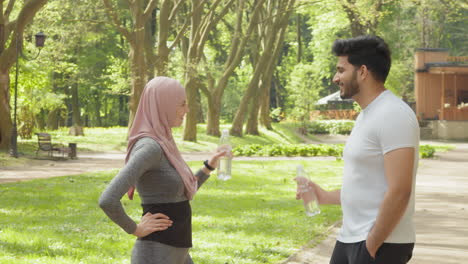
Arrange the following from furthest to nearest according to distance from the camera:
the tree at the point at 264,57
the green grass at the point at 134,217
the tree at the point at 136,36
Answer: the tree at the point at 264,57 < the tree at the point at 136,36 < the green grass at the point at 134,217

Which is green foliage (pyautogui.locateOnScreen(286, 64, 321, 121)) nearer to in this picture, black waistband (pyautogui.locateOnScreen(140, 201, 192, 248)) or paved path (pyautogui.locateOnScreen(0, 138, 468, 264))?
paved path (pyautogui.locateOnScreen(0, 138, 468, 264))

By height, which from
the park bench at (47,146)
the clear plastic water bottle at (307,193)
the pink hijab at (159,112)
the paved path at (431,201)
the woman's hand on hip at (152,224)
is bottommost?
the paved path at (431,201)

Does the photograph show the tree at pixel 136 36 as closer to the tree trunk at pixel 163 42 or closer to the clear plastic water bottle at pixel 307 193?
the tree trunk at pixel 163 42

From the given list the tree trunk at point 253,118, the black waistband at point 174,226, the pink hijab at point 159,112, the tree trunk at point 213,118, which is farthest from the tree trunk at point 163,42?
the pink hijab at point 159,112

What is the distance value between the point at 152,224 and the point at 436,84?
56372 mm

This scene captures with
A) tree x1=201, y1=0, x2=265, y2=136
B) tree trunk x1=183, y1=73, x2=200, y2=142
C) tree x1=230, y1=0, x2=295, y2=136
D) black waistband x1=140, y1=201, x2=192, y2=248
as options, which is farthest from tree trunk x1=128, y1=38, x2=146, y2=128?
black waistband x1=140, y1=201, x2=192, y2=248

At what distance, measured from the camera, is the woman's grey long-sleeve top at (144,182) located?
4004 mm

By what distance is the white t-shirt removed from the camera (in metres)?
3.75

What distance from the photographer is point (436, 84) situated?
5841 centimetres

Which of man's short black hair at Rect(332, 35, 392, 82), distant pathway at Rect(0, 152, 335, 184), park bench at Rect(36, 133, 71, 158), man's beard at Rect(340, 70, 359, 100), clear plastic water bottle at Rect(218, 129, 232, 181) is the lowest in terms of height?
distant pathway at Rect(0, 152, 335, 184)

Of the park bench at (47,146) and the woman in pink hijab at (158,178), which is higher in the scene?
the woman in pink hijab at (158,178)

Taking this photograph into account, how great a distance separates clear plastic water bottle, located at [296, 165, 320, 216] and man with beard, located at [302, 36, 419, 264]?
0.33m

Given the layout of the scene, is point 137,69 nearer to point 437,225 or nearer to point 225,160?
point 437,225

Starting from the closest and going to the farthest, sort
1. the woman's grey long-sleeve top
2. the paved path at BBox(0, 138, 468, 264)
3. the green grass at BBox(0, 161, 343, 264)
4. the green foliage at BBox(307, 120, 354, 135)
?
1. the woman's grey long-sleeve top
2. the green grass at BBox(0, 161, 343, 264)
3. the paved path at BBox(0, 138, 468, 264)
4. the green foliage at BBox(307, 120, 354, 135)
